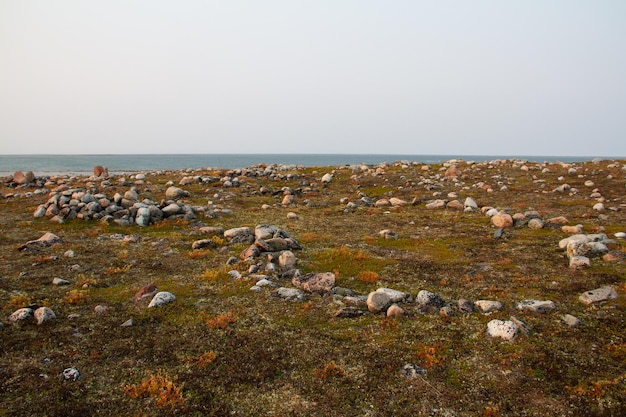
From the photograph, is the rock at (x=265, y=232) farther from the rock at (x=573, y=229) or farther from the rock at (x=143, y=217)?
the rock at (x=573, y=229)

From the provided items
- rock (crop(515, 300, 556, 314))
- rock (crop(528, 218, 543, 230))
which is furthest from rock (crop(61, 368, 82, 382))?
rock (crop(528, 218, 543, 230))

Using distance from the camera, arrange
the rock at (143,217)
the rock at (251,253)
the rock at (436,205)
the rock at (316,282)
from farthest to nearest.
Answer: the rock at (436,205) → the rock at (143,217) → the rock at (251,253) → the rock at (316,282)

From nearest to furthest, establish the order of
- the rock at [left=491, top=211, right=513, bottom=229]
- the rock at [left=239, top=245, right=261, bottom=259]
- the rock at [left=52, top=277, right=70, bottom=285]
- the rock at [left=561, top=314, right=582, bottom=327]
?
the rock at [left=561, top=314, right=582, bottom=327]
the rock at [left=52, top=277, right=70, bottom=285]
the rock at [left=239, top=245, right=261, bottom=259]
the rock at [left=491, top=211, right=513, bottom=229]

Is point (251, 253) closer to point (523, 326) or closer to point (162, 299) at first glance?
point (162, 299)

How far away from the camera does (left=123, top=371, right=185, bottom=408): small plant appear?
663cm

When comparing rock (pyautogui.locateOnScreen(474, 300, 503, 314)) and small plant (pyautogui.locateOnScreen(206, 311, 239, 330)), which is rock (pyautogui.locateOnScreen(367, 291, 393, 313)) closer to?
rock (pyautogui.locateOnScreen(474, 300, 503, 314))

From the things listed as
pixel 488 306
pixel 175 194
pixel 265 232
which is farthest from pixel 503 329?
pixel 175 194

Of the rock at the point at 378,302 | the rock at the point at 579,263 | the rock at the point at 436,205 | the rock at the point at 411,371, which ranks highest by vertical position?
the rock at the point at 436,205

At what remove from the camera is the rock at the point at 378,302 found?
33.7 feet

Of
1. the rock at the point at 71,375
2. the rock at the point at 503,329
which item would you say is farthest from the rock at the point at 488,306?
the rock at the point at 71,375

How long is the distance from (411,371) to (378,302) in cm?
288

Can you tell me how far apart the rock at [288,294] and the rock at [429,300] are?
364cm

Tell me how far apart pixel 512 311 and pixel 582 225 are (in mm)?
12669

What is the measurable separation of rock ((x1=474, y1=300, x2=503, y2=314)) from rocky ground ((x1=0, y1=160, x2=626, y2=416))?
0.05 meters
